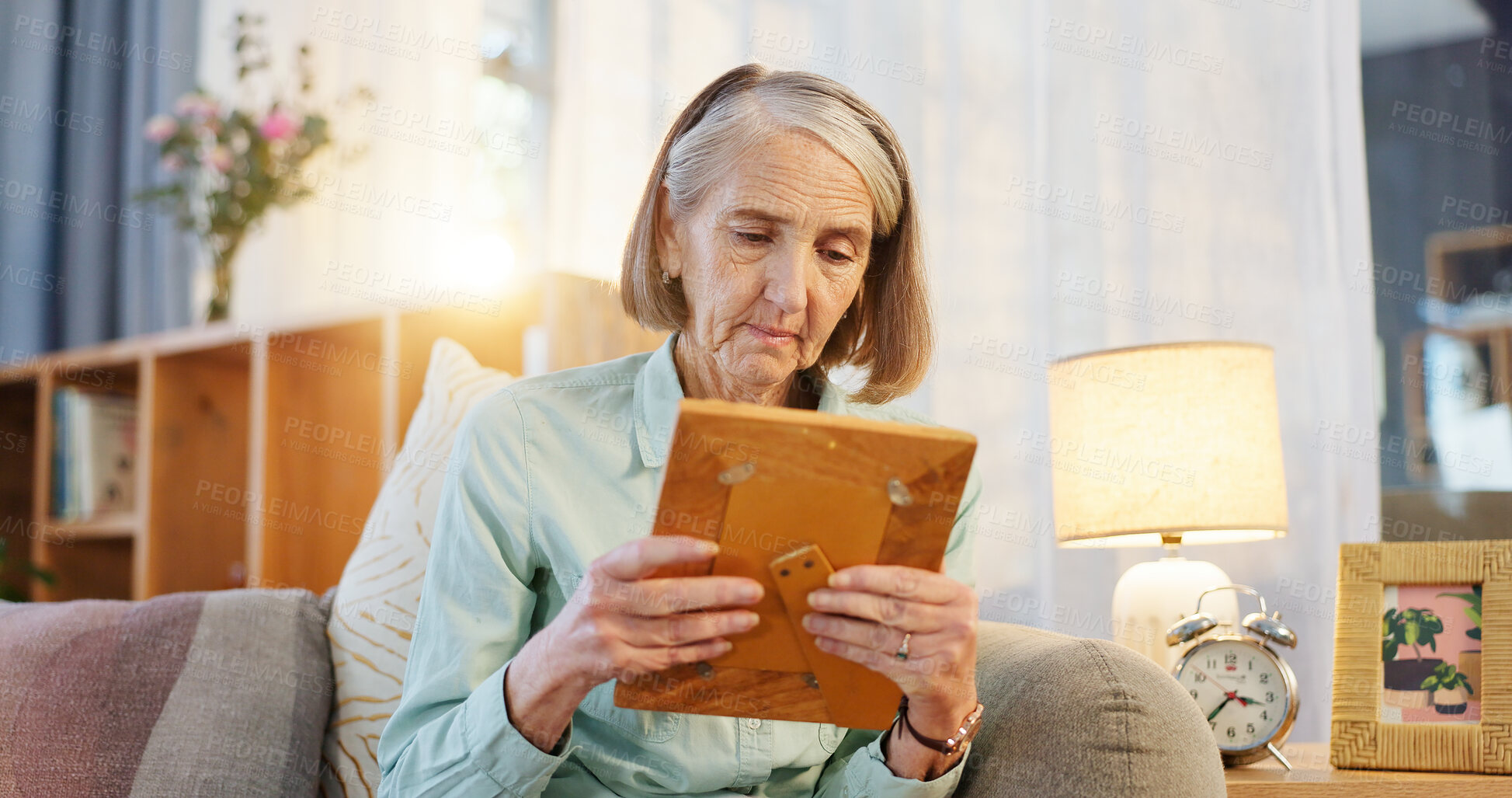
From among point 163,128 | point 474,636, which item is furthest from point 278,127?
point 474,636

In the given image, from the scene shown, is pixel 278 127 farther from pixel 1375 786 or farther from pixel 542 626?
pixel 1375 786

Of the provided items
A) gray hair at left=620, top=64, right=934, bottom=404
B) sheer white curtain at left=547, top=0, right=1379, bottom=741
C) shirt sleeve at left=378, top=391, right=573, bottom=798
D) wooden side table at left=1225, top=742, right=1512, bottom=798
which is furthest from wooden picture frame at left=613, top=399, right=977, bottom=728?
sheer white curtain at left=547, top=0, right=1379, bottom=741

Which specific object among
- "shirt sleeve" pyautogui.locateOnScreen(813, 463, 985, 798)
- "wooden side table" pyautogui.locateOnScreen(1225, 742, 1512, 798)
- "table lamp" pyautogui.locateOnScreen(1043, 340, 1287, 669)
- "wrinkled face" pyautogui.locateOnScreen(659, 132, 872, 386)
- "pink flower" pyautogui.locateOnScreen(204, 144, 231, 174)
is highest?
"pink flower" pyautogui.locateOnScreen(204, 144, 231, 174)

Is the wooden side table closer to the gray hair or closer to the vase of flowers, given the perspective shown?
the gray hair

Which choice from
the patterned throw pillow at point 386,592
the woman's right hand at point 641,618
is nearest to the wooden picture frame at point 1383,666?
the woman's right hand at point 641,618

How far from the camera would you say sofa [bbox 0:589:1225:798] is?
921mm

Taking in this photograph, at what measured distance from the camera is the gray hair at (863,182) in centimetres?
114

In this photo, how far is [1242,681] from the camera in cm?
130

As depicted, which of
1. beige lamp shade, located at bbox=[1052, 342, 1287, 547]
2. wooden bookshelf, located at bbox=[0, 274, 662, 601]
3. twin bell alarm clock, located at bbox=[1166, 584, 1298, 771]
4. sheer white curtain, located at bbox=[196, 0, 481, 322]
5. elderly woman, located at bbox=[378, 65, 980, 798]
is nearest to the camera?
elderly woman, located at bbox=[378, 65, 980, 798]

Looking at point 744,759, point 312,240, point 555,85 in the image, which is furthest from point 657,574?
point 312,240

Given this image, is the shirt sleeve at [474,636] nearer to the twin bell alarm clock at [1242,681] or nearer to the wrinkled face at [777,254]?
the wrinkled face at [777,254]

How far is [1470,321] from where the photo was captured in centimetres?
A: 211

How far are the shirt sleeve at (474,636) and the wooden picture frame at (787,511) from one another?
15cm

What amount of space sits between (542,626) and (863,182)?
1.86ft
